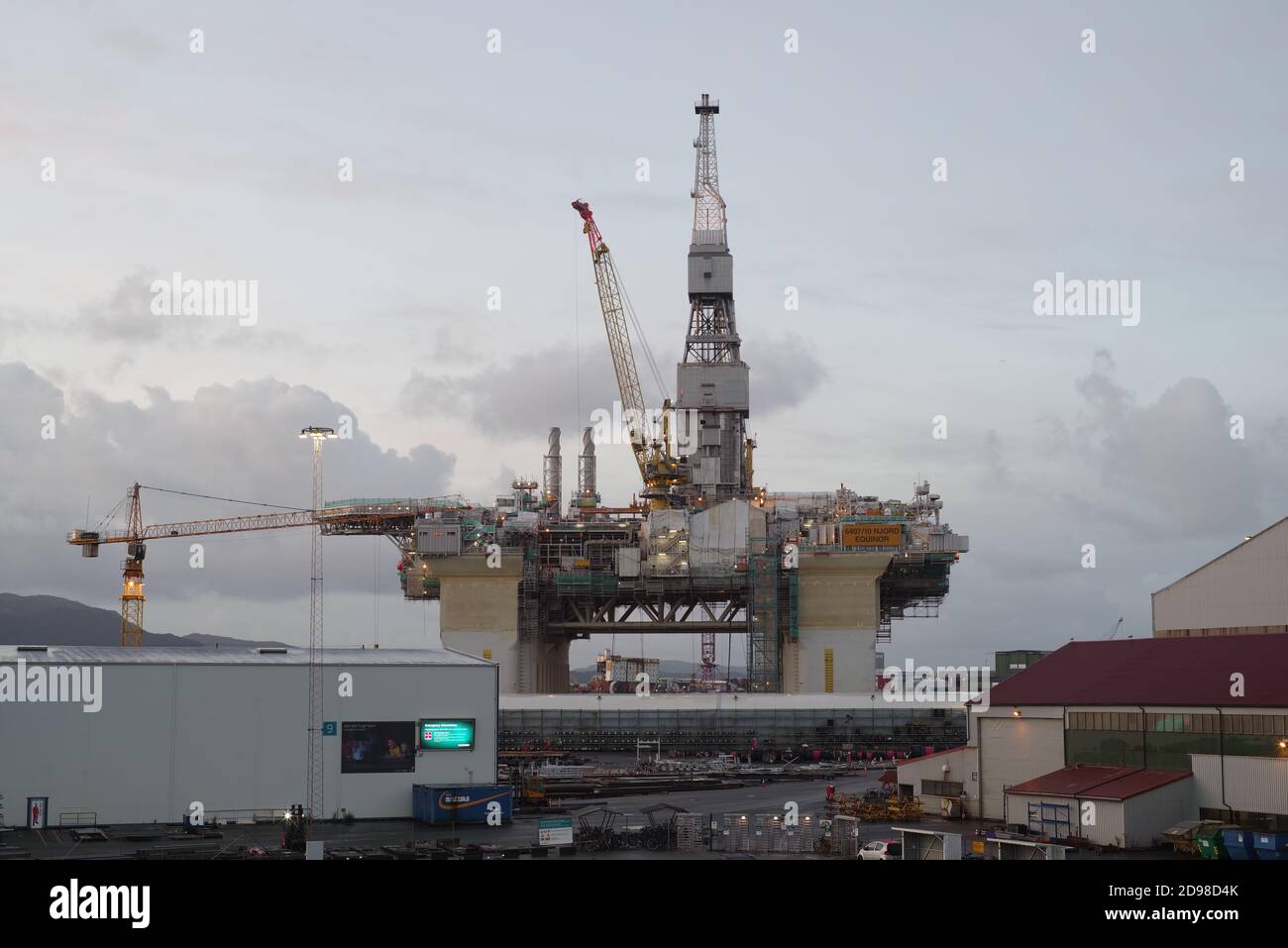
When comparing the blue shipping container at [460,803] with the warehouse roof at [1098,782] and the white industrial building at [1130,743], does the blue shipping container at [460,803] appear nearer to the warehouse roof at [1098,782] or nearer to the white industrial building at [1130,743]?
the white industrial building at [1130,743]

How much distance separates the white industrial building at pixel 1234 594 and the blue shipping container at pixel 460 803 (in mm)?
28075

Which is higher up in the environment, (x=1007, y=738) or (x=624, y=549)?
(x=624, y=549)

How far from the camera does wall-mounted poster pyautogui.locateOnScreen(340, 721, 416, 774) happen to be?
5522cm

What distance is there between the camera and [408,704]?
56688mm

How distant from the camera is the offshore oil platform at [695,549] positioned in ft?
395

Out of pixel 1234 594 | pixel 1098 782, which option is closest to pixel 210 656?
pixel 1098 782

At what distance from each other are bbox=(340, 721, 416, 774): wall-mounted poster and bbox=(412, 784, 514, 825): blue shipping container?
1.93m

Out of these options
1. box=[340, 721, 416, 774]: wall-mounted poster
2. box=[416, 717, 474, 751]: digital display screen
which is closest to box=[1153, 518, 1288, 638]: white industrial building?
box=[416, 717, 474, 751]: digital display screen

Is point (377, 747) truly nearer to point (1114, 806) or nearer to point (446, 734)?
point (446, 734)

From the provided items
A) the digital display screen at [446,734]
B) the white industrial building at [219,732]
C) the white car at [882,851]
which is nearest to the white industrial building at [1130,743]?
the white car at [882,851]
